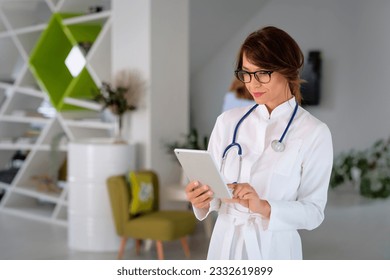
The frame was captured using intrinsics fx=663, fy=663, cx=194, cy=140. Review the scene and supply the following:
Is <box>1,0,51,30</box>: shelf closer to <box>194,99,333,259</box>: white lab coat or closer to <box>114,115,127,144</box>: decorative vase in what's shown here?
<box>114,115,127,144</box>: decorative vase

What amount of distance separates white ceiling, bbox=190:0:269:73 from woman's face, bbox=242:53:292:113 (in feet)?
10.8

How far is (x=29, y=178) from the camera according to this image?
4.87 meters

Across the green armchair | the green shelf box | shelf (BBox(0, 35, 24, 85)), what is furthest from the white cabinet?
shelf (BBox(0, 35, 24, 85))

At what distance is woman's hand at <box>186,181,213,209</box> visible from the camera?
1.21m

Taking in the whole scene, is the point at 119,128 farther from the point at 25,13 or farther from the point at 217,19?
the point at 25,13

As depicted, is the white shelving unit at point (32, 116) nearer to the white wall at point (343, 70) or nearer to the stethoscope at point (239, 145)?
the white wall at point (343, 70)

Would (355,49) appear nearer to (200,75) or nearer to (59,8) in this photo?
(200,75)

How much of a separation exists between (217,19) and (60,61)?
115cm

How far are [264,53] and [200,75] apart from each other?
4.23 m

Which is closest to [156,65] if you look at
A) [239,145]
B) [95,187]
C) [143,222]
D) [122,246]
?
[95,187]

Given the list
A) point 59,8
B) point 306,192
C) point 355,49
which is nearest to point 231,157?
point 306,192

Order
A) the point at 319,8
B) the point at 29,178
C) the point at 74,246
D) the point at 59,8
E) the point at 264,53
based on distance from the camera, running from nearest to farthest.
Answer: the point at 264,53
the point at 74,246
the point at 59,8
the point at 29,178
the point at 319,8

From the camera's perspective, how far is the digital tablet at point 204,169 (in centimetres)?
114

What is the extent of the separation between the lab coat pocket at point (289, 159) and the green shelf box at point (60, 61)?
10.4 ft
